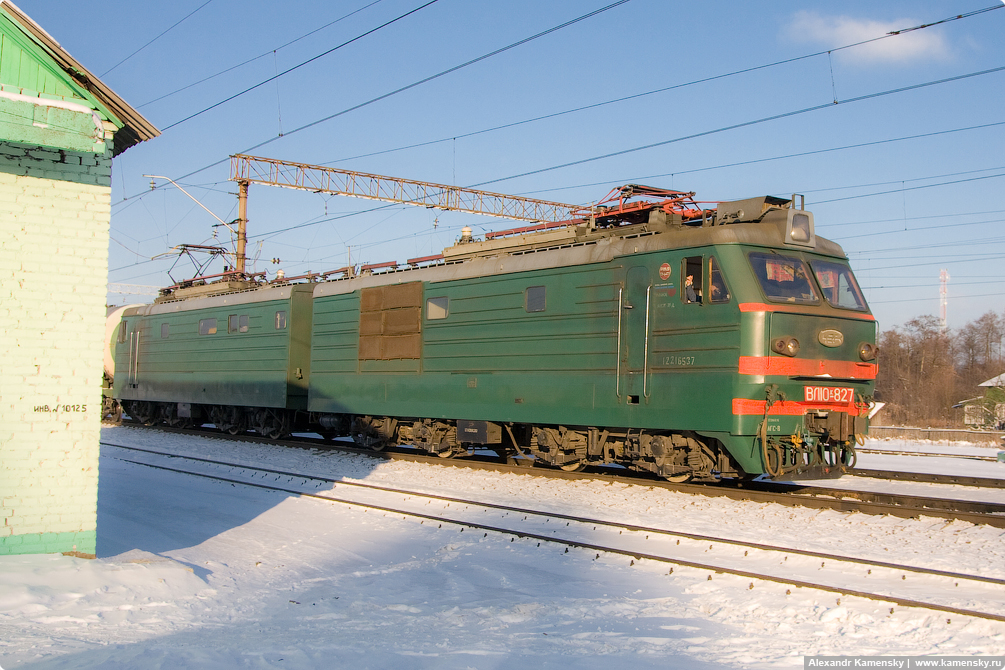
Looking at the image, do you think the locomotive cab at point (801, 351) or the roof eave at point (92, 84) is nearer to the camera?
the roof eave at point (92, 84)

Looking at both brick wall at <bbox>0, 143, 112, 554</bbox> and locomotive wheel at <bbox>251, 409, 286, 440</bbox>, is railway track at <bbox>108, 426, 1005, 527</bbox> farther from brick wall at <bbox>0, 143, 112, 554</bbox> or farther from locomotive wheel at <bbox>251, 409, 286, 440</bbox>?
brick wall at <bbox>0, 143, 112, 554</bbox>

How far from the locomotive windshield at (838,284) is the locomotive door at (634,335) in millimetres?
2451

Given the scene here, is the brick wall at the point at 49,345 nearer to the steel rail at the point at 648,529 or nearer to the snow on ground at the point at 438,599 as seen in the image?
the snow on ground at the point at 438,599

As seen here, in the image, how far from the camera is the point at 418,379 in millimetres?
16266

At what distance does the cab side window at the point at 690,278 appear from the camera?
11570 mm

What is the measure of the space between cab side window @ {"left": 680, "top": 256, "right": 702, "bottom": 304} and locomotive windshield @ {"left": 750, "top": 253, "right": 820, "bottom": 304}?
0.78 m

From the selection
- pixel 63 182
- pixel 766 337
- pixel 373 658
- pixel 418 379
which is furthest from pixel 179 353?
pixel 373 658

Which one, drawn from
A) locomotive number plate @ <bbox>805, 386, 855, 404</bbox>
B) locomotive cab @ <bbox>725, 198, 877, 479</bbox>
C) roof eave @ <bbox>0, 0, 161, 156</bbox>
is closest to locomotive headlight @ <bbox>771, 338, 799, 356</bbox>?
locomotive cab @ <bbox>725, 198, 877, 479</bbox>

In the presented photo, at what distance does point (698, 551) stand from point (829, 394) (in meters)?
3.95

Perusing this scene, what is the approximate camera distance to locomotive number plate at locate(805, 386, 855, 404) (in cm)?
1136

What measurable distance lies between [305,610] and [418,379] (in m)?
9.29

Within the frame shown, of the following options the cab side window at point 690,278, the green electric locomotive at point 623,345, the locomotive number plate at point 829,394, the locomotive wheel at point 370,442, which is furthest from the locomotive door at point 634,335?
the locomotive wheel at point 370,442

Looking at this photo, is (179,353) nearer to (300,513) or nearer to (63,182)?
(300,513)

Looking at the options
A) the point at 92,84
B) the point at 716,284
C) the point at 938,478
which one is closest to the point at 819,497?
the point at 716,284
